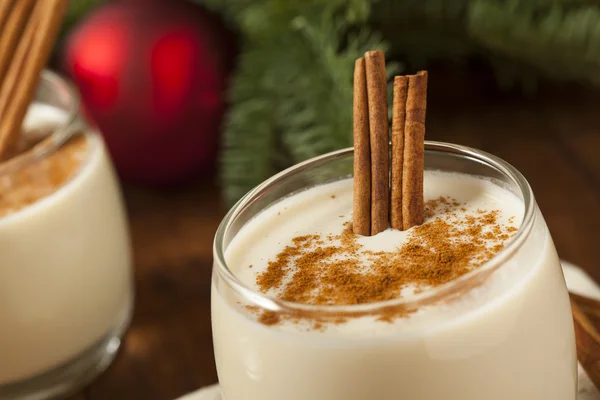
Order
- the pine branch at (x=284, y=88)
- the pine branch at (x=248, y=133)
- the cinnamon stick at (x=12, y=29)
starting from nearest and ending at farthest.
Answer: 1. the cinnamon stick at (x=12, y=29)
2. the pine branch at (x=284, y=88)
3. the pine branch at (x=248, y=133)

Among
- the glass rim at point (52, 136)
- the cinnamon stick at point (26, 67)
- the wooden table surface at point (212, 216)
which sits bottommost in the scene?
the wooden table surface at point (212, 216)

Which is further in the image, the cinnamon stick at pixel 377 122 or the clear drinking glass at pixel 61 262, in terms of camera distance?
the clear drinking glass at pixel 61 262

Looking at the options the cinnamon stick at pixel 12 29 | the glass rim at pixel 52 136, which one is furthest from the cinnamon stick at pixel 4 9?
the glass rim at pixel 52 136

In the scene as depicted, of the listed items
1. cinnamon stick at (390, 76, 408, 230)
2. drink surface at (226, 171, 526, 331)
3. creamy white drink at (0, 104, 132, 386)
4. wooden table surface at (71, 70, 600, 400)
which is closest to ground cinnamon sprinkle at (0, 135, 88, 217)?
creamy white drink at (0, 104, 132, 386)

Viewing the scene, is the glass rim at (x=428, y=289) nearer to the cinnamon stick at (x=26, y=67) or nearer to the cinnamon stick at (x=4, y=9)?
the cinnamon stick at (x=26, y=67)

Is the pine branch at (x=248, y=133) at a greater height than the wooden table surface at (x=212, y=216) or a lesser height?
greater

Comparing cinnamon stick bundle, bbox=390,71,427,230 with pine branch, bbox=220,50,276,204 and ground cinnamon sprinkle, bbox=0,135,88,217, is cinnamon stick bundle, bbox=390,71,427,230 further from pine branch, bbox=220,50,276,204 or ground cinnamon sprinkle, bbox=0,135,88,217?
pine branch, bbox=220,50,276,204

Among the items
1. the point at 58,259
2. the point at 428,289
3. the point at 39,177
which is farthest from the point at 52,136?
the point at 428,289

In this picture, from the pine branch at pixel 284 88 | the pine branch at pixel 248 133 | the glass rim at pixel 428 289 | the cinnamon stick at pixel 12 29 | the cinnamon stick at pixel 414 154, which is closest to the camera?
the glass rim at pixel 428 289

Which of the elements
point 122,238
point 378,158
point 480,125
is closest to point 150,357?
point 122,238
